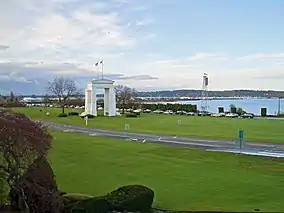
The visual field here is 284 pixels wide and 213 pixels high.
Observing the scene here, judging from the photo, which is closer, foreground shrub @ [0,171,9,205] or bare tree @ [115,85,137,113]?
foreground shrub @ [0,171,9,205]

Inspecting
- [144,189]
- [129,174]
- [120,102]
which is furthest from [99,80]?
[144,189]

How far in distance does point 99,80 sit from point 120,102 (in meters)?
24.3

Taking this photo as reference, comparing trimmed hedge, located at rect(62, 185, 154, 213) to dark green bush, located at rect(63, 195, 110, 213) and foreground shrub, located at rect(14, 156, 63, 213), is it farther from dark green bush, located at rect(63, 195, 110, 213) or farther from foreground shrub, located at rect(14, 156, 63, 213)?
foreground shrub, located at rect(14, 156, 63, 213)

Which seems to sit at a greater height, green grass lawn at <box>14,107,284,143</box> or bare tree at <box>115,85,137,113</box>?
bare tree at <box>115,85,137,113</box>

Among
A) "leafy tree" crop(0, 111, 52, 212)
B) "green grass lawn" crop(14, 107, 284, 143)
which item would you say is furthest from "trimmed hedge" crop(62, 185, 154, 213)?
"green grass lawn" crop(14, 107, 284, 143)

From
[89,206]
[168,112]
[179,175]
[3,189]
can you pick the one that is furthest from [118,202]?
[168,112]

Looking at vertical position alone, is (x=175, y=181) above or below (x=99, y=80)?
below

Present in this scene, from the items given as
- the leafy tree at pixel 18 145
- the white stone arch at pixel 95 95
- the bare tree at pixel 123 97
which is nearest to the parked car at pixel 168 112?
the bare tree at pixel 123 97

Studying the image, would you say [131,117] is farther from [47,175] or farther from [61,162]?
[47,175]

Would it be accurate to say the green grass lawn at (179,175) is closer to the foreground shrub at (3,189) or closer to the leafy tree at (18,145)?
the foreground shrub at (3,189)

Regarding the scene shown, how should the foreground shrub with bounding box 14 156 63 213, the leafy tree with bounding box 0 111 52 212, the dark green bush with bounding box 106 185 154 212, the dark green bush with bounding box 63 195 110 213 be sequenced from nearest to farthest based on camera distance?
the leafy tree with bounding box 0 111 52 212, the foreground shrub with bounding box 14 156 63 213, the dark green bush with bounding box 63 195 110 213, the dark green bush with bounding box 106 185 154 212

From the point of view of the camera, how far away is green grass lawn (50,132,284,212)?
21933mm

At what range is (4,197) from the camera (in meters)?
18.6

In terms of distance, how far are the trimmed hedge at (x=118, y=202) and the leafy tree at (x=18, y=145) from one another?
2.54 m
